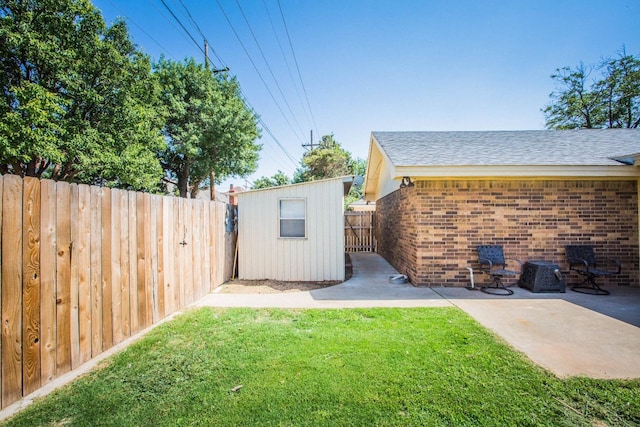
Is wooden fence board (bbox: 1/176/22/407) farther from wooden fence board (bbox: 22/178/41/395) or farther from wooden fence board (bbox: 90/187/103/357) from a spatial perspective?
wooden fence board (bbox: 90/187/103/357)

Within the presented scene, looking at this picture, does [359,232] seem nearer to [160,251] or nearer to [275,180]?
[160,251]

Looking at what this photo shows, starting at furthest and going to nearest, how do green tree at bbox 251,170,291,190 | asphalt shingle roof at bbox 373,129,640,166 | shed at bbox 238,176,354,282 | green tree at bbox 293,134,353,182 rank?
green tree at bbox 251,170,291,190
green tree at bbox 293,134,353,182
shed at bbox 238,176,354,282
asphalt shingle roof at bbox 373,129,640,166

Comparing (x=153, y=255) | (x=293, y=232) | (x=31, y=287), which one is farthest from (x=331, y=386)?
(x=293, y=232)

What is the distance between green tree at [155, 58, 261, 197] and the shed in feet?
48.2

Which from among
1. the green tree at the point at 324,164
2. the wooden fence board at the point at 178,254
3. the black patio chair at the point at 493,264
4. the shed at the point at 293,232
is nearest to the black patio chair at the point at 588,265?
the black patio chair at the point at 493,264

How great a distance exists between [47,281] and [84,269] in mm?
449

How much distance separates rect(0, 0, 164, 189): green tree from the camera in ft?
38.8

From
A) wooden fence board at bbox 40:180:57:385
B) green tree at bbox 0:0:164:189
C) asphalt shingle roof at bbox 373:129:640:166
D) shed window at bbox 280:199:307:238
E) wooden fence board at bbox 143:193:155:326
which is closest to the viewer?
wooden fence board at bbox 40:180:57:385

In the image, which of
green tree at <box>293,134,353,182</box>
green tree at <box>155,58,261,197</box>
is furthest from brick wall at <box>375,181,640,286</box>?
green tree at <box>293,134,353,182</box>

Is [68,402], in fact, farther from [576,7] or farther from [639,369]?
[576,7]

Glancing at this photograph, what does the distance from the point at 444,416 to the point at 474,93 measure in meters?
12.0

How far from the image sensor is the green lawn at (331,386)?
2215 millimetres

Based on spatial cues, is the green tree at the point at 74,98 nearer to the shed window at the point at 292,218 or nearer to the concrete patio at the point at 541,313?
the shed window at the point at 292,218

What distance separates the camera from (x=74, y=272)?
3.00 metres
